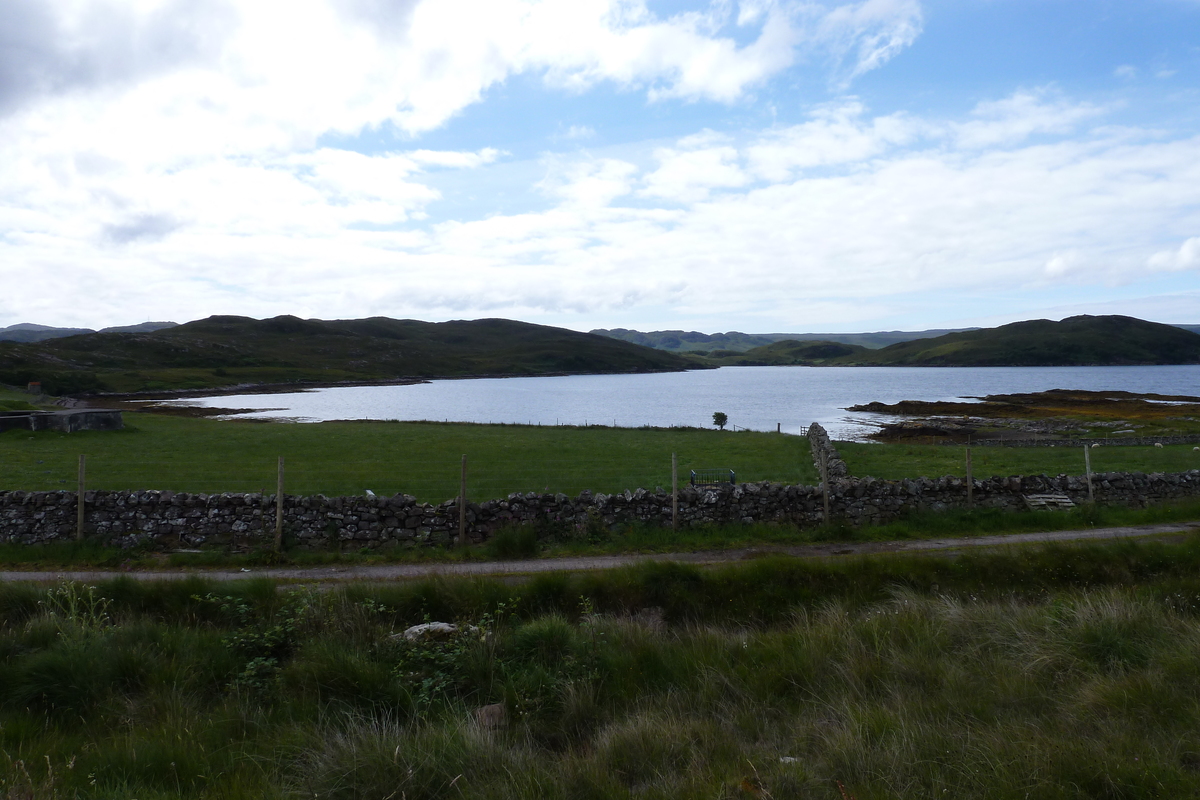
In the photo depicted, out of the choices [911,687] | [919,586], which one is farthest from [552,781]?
[919,586]

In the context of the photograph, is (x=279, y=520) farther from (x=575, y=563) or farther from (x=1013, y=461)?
(x=1013, y=461)

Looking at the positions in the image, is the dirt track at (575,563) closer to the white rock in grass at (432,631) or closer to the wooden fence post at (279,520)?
the wooden fence post at (279,520)

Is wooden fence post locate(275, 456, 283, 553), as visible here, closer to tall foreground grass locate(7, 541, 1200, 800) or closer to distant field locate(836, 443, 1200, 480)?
tall foreground grass locate(7, 541, 1200, 800)

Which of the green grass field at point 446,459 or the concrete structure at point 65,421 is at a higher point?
the concrete structure at point 65,421

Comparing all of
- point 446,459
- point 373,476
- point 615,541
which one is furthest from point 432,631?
point 446,459

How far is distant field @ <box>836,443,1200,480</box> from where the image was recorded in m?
21.7

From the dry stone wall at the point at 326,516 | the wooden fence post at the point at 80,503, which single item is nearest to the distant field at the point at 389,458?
the dry stone wall at the point at 326,516

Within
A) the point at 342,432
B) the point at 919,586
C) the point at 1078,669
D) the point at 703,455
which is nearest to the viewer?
the point at 1078,669

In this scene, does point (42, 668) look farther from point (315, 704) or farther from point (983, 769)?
point (983, 769)

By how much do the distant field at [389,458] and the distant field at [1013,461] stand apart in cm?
240

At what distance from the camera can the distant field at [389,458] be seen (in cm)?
1792

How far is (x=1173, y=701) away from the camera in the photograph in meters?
5.66

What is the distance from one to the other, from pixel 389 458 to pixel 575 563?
1496 cm

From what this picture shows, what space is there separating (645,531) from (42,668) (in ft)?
32.0
